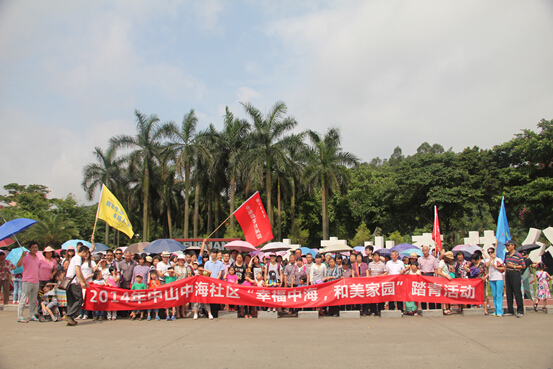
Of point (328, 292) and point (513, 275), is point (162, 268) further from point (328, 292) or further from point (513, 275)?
point (513, 275)

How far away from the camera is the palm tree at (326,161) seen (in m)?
34.4

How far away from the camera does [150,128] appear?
34.8 m

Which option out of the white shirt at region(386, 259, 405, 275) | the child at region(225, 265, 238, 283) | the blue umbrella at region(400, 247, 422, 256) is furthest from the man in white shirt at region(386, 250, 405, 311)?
the blue umbrella at region(400, 247, 422, 256)

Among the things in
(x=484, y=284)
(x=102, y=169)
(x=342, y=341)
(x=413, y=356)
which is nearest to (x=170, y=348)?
(x=342, y=341)

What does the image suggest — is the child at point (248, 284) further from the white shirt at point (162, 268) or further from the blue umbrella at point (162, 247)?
the blue umbrella at point (162, 247)

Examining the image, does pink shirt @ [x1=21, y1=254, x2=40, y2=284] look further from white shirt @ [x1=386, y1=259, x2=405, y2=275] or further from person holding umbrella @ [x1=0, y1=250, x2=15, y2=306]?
white shirt @ [x1=386, y1=259, x2=405, y2=275]

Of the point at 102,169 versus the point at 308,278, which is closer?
the point at 308,278

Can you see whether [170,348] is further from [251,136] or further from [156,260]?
[251,136]

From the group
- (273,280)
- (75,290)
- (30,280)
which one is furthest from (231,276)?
(30,280)

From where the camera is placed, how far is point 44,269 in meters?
10.2

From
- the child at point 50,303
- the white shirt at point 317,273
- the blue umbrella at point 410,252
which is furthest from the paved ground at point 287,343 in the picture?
the blue umbrella at point 410,252

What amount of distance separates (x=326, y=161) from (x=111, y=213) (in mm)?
24843

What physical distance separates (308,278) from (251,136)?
2161 centimetres

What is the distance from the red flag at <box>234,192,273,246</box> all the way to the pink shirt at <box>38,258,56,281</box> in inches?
208
